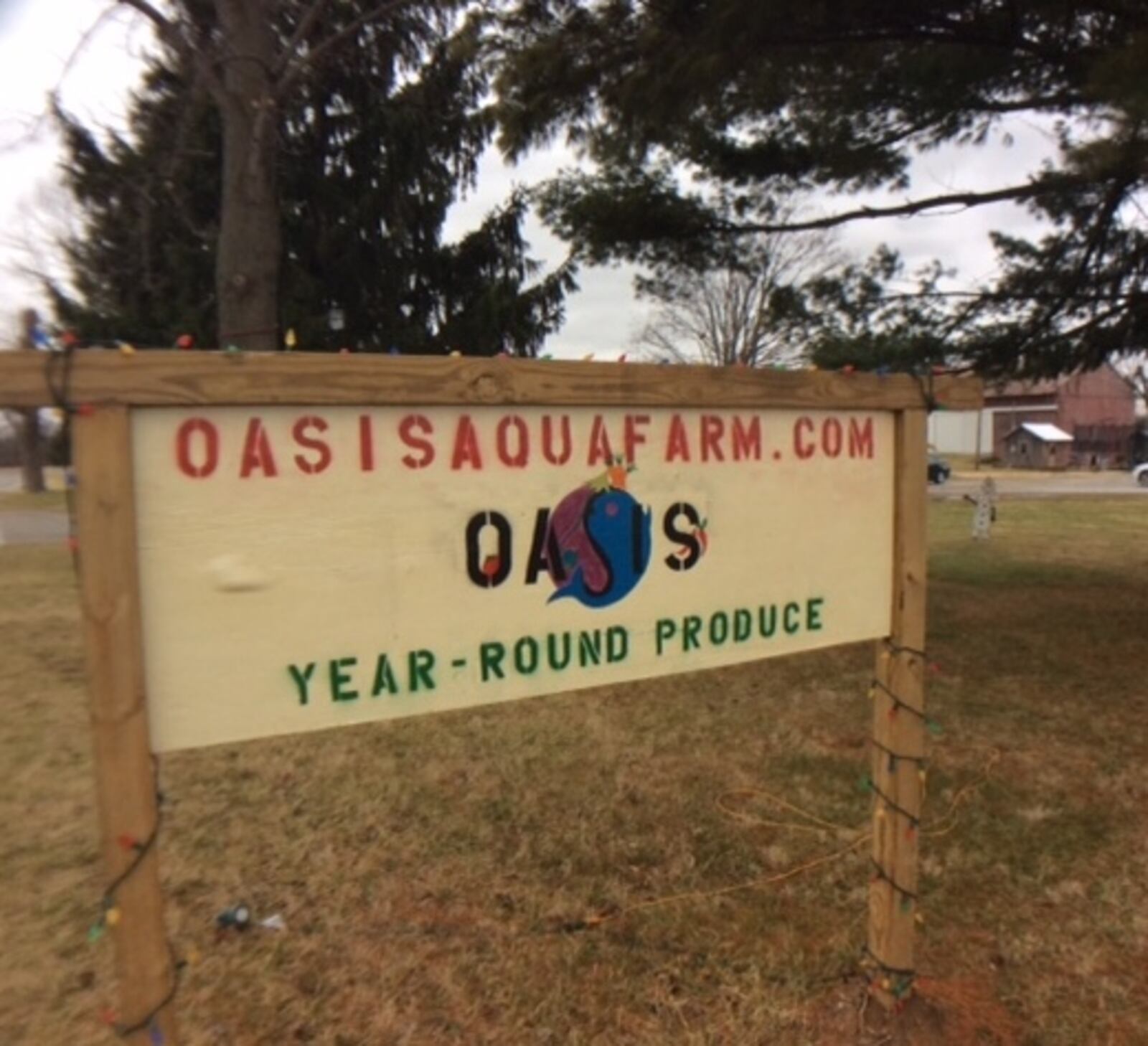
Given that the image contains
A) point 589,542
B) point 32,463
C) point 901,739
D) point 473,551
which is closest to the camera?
point 473,551

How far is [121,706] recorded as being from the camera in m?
1.45

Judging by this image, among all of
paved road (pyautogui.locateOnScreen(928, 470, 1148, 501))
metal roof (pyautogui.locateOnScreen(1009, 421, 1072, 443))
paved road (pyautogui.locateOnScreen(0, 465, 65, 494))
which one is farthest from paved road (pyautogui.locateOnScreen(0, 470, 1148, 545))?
metal roof (pyautogui.locateOnScreen(1009, 421, 1072, 443))

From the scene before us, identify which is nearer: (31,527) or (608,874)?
(608,874)

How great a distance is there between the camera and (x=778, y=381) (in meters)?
2.08

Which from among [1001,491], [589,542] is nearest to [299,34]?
[589,542]

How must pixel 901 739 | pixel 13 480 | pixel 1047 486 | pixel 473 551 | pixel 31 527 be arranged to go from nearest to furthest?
pixel 473 551
pixel 901 739
pixel 31 527
pixel 1047 486
pixel 13 480

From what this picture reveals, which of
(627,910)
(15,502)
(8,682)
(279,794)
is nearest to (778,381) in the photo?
(627,910)

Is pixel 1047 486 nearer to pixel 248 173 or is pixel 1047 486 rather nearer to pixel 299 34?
pixel 299 34

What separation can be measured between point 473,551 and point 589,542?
Result: 10.2 inches

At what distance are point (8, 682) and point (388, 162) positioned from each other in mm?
8533

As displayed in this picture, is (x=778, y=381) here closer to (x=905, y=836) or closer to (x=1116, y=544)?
(x=905, y=836)

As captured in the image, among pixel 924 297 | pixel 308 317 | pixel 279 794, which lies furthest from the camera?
pixel 308 317

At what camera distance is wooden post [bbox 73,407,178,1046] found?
140 centimetres

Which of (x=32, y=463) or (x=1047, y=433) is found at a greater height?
(x=1047, y=433)
